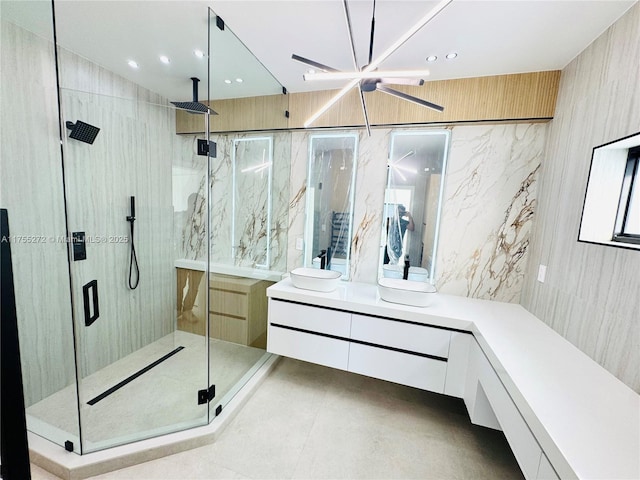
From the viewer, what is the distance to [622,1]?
1.28m

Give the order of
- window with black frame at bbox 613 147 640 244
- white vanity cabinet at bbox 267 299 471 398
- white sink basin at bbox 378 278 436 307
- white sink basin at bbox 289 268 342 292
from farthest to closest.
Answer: white sink basin at bbox 289 268 342 292 < white sink basin at bbox 378 278 436 307 < white vanity cabinet at bbox 267 299 471 398 < window with black frame at bbox 613 147 640 244

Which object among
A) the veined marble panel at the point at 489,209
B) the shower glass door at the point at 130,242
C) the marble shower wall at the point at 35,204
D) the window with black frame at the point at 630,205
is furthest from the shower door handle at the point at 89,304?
the window with black frame at the point at 630,205

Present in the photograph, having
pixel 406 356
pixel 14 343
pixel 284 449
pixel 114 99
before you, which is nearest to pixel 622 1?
pixel 406 356

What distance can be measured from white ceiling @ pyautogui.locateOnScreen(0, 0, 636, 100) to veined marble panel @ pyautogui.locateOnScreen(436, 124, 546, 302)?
1.69 feet

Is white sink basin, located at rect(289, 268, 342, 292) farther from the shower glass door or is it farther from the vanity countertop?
the shower glass door

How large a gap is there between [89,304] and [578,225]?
350cm

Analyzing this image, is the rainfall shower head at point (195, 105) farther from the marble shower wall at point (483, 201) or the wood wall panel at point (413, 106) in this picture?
the marble shower wall at point (483, 201)

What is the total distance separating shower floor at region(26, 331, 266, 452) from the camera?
1.67m

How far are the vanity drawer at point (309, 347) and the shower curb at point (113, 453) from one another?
2.24 feet

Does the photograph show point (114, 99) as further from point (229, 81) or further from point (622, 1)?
point (622, 1)

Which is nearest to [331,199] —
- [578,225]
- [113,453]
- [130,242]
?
[578,225]

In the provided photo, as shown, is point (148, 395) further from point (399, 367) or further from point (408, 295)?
point (408, 295)

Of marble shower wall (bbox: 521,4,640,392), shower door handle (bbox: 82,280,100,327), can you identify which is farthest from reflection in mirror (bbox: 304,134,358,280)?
shower door handle (bbox: 82,280,100,327)

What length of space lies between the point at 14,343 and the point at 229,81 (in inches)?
85.0
